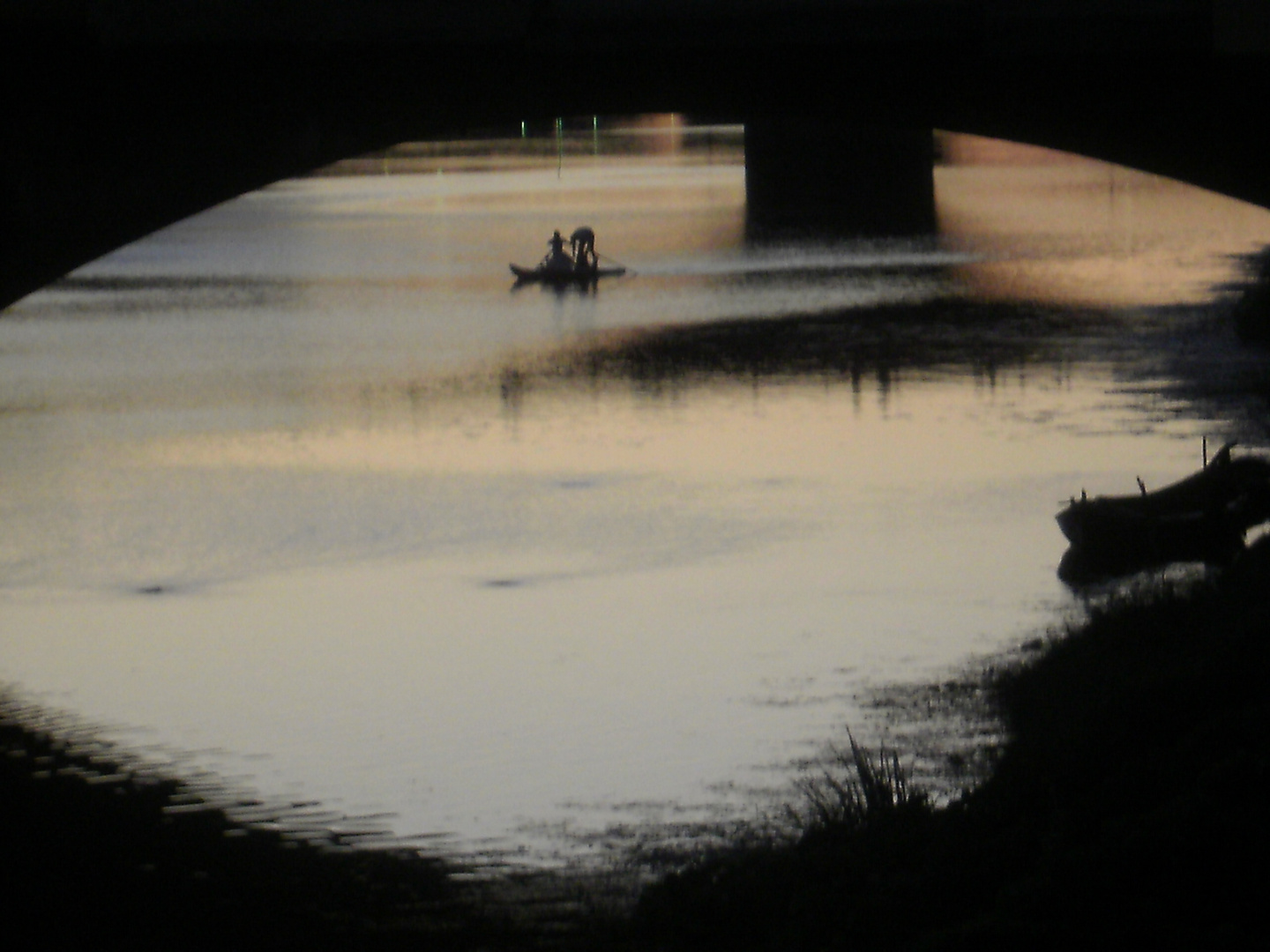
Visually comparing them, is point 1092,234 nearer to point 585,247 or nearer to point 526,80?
point 585,247

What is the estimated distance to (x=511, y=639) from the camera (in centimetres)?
2998

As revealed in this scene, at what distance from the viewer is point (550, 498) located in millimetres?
40031

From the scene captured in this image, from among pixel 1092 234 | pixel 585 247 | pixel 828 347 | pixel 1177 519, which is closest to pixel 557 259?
pixel 585 247

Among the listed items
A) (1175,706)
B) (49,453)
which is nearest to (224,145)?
(1175,706)

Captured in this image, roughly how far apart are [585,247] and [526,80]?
5814 cm

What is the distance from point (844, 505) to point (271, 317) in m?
33.9

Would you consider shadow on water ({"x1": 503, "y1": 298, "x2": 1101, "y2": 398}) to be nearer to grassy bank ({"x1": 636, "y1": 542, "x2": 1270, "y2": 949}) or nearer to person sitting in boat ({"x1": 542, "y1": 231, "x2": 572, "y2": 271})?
person sitting in boat ({"x1": 542, "y1": 231, "x2": 572, "y2": 271})

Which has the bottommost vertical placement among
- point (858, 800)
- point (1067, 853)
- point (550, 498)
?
point (550, 498)

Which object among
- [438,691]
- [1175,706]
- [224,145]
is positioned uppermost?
[224,145]

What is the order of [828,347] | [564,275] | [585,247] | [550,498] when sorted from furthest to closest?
1. [585,247]
2. [564,275]
3. [828,347]
4. [550,498]

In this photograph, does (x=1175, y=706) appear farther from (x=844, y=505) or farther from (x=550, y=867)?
(x=844, y=505)

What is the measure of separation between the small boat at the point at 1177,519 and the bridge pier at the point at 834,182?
58.3 meters

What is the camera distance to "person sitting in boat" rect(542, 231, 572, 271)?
73.9 meters

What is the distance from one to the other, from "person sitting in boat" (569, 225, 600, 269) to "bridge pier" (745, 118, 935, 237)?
15.2m
